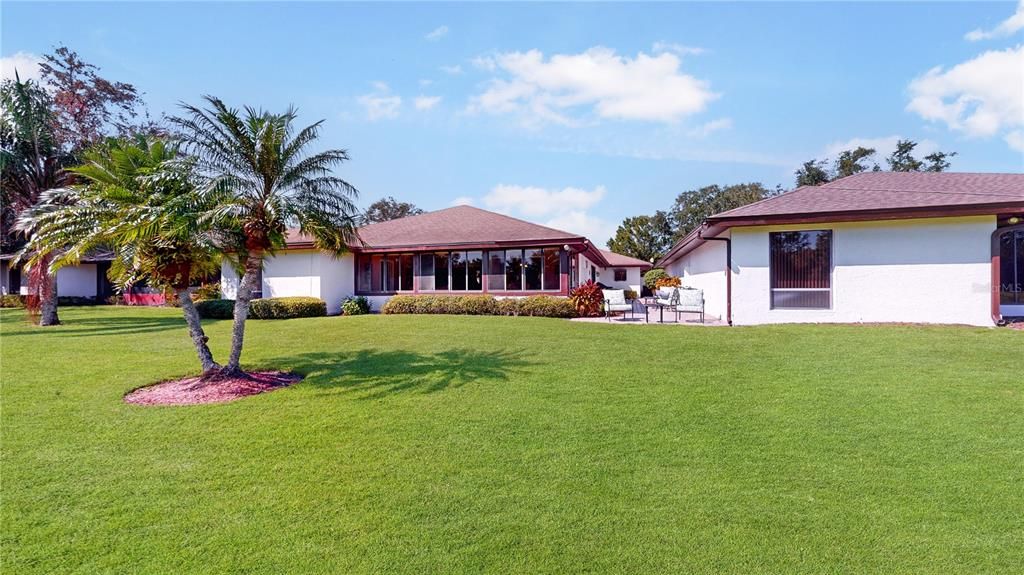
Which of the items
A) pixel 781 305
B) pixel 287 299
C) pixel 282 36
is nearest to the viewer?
pixel 282 36

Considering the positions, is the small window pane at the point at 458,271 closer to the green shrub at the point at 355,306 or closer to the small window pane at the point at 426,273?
the small window pane at the point at 426,273

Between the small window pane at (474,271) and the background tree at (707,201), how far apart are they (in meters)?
37.6

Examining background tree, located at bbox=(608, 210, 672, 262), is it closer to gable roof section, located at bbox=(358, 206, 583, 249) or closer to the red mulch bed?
gable roof section, located at bbox=(358, 206, 583, 249)

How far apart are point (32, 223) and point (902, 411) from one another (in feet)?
46.3

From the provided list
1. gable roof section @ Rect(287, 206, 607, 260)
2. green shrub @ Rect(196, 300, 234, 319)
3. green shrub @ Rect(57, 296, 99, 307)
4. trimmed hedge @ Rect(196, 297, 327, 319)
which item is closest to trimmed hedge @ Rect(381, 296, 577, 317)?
gable roof section @ Rect(287, 206, 607, 260)

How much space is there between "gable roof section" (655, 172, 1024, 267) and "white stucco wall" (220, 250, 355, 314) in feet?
46.5

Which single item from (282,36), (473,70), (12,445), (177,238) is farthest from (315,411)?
(473,70)

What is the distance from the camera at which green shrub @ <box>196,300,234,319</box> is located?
1840 centimetres

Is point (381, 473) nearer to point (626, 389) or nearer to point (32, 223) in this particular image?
point (626, 389)

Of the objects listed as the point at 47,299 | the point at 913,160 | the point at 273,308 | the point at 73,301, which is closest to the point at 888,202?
the point at 273,308

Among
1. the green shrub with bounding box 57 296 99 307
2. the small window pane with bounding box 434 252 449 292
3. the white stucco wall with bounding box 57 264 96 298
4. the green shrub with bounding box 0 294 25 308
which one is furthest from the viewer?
the white stucco wall with bounding box 57 264 96 298

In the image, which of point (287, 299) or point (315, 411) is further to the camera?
point (287, 299)

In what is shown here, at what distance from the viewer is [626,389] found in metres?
6.69

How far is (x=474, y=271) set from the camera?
63.5 feet
